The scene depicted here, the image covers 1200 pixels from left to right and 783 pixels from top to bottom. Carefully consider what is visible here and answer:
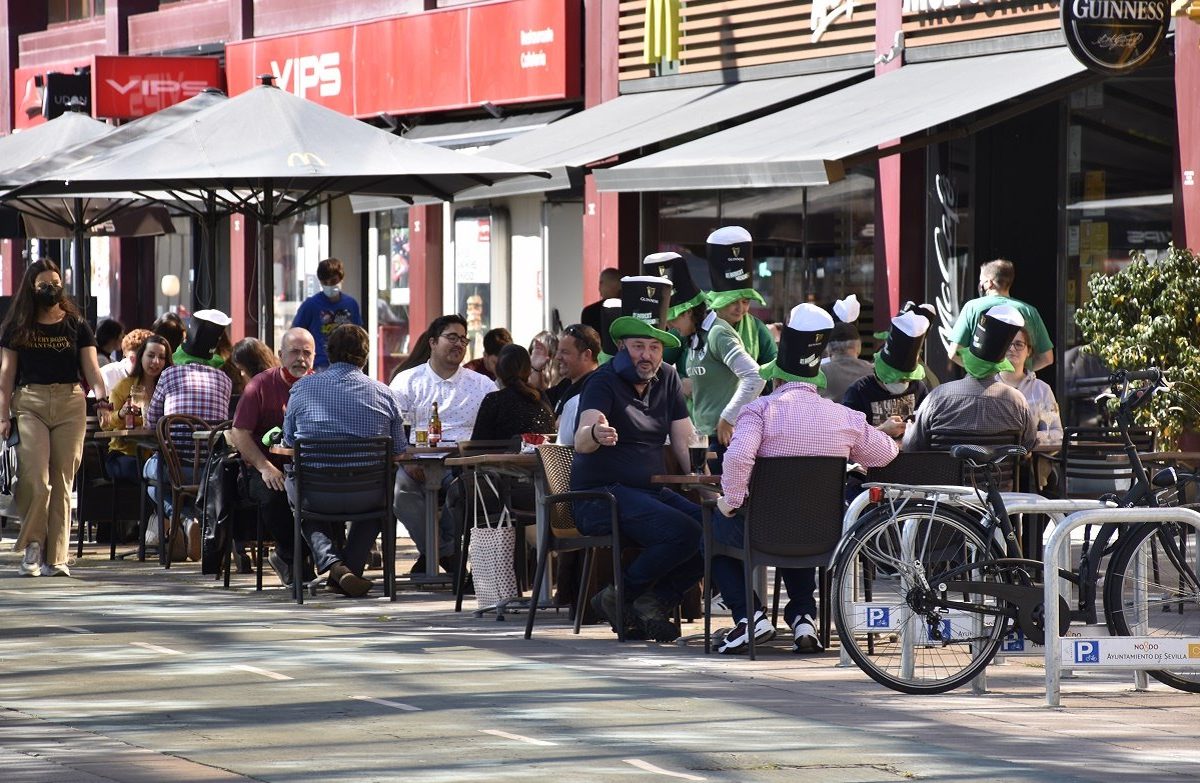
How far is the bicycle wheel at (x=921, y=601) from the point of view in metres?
8.58

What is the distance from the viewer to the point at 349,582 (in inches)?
474

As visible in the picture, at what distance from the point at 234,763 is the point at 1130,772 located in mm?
2721

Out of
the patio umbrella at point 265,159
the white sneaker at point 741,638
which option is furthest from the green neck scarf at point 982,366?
the patio umbrella at point 265,159

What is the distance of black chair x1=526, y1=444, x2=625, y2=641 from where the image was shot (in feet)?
33.5

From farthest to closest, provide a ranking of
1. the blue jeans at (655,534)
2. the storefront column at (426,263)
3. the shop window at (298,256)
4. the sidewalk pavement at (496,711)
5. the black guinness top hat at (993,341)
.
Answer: the shop window at (298,256) → the storefront column at (426,263) → the black guinness top hat at (993,341) → the blue jeans at (655,534) → the sidewalk pavement at (496,711)

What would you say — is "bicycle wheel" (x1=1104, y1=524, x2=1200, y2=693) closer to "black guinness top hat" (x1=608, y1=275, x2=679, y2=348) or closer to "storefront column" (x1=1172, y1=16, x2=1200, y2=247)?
"black guinness top hat" (x1=608, y1=275, x2=679, y2=348)

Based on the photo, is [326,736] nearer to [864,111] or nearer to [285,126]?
[285,126]

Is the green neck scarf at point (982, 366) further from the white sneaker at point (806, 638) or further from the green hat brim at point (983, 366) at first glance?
the white sneaker at point (806, 638)

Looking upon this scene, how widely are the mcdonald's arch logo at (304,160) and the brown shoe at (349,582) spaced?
3.03m

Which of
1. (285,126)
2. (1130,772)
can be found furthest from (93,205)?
(1130,772)

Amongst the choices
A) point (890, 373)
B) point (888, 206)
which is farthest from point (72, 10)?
point (890, 373)

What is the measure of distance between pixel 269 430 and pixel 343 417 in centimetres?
82

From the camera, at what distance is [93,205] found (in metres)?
20.2

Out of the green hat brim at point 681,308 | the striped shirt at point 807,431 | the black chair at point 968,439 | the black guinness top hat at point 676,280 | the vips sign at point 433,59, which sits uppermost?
the vips sign at point 433,59
